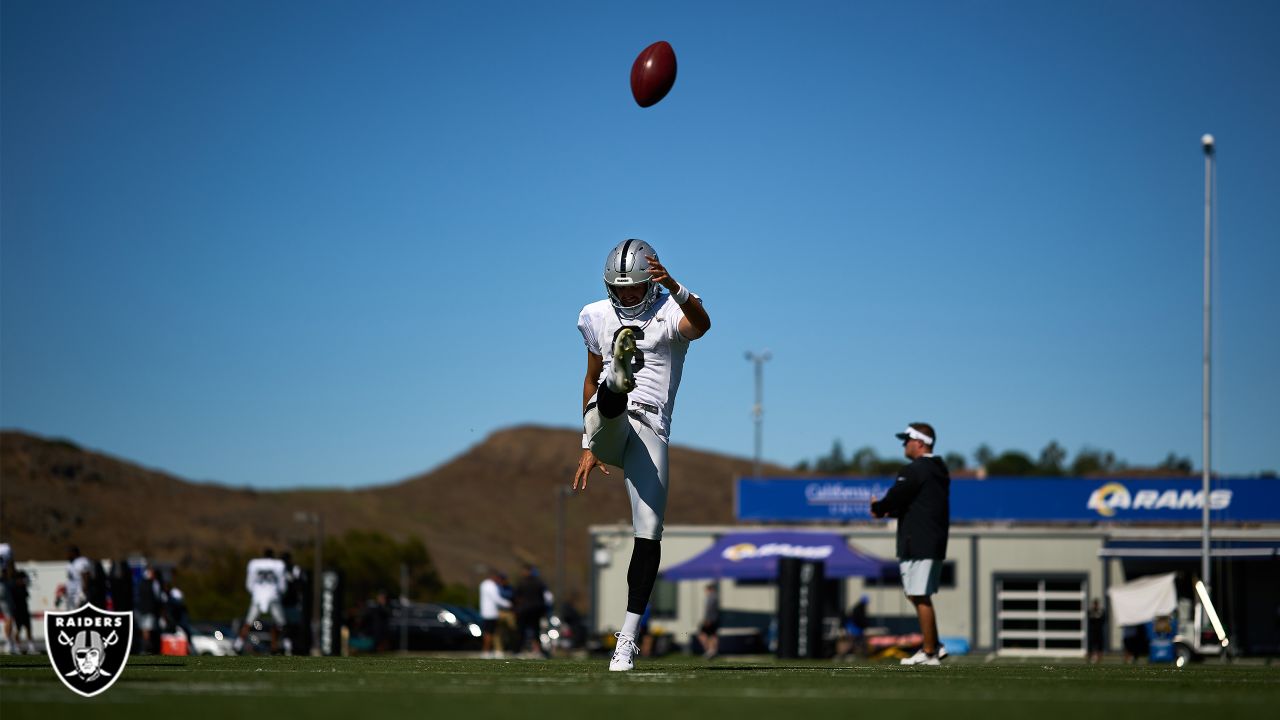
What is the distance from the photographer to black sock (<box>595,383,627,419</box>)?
8.23m

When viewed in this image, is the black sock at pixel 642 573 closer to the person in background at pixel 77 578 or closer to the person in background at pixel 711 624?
the person in background at pixel 77 578

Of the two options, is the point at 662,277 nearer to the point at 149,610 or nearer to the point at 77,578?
the point at 77,578

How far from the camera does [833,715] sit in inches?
203

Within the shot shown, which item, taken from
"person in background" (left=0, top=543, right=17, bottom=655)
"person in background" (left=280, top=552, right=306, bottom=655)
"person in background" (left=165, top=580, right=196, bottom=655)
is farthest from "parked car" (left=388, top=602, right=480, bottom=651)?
"person in background" (left=280, top=552, right=306, bottom=655)

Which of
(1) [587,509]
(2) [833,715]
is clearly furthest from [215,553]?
(2) [833,715]

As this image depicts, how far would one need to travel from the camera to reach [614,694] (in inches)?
236

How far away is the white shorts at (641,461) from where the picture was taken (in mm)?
8562

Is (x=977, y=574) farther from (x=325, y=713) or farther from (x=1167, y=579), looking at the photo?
(x=325, y=713)

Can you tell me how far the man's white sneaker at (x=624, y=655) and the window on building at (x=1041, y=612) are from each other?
4170 cm

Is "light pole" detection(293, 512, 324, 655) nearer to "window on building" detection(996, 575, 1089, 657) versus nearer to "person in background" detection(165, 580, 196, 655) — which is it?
"person in background" detection(165, 580, 196, 655)

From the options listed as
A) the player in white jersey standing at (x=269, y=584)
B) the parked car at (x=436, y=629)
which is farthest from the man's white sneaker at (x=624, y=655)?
the parked car at (x=436, y=629)

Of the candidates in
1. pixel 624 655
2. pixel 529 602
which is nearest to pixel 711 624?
pixel 529 602

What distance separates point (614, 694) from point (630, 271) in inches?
125

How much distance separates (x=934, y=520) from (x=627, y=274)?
15.6 ft
